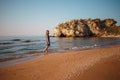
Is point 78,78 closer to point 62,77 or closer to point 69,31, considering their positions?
point 62,77

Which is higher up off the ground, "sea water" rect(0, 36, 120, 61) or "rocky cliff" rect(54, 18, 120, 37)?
"rocky cliff" rect(54, 18, 120, 37)

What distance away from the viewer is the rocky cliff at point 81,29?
8969cm

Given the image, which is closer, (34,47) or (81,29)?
(34,47)

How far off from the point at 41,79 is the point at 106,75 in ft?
8.21

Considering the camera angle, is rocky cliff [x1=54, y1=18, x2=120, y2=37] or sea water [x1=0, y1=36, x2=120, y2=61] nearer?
sea water [x1=0, y1=36, x2=120, y2=61]

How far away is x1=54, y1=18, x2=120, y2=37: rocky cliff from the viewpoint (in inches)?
3531

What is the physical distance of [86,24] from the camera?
9669 cm

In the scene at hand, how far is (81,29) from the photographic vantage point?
89688 millimetres

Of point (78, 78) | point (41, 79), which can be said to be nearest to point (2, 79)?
point (41, 79)

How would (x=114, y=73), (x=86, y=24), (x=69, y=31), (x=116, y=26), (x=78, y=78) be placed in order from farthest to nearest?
(x=116, y=26) → (x=86, y=24) → (x=69, y=31) → (x=114, y=73) → (x=78, y=78)

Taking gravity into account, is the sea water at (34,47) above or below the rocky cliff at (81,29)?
below

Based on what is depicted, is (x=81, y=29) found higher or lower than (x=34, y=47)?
higher

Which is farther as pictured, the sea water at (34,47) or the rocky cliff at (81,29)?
the rocky cliff at (81,29)

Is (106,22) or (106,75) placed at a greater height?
(106,22)
